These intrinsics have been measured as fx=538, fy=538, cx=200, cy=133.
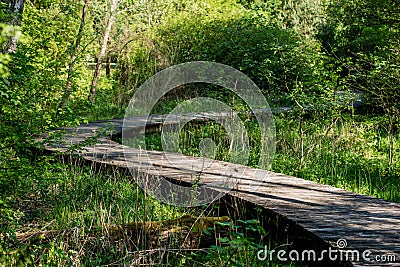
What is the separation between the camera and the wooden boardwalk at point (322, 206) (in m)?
3.79

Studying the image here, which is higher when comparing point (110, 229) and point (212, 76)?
point (212, 76)

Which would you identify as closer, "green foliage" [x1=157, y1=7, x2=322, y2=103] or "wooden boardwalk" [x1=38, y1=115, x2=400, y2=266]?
"wooden boardwalk" [x1=38, y1=115, x2=400, y2=266]

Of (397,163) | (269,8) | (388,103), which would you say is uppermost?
(269,8)

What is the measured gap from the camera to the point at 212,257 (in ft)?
12.4

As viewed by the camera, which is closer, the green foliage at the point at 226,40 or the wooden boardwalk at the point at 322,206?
the wooden boardwalk at the point at 322,206

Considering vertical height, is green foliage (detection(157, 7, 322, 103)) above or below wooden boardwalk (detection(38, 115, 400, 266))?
above

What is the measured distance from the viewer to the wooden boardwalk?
3.79m

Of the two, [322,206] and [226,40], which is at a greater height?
[226,40]

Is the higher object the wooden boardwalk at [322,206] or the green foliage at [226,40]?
the green foliage at [226,40]

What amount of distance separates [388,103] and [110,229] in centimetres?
419

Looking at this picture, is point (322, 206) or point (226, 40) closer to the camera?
point (322, 206)

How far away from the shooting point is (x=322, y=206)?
4699 millimetres

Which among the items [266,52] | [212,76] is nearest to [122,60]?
[212,76]

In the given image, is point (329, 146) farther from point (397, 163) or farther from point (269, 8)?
point (269, 8)
